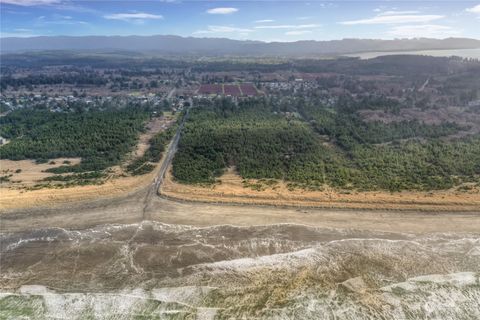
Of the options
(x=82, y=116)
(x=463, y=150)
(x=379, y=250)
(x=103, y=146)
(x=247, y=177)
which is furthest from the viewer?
(x=82, y=116)

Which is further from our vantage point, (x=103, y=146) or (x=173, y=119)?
(x=173, y=119)

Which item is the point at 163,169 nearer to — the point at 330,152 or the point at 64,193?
the point at 64,193

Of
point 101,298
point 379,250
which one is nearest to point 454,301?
point 379,250

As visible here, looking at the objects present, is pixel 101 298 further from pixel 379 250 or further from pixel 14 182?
pixel 14 182

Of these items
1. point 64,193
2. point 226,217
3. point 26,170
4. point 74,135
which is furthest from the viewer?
point 74,135

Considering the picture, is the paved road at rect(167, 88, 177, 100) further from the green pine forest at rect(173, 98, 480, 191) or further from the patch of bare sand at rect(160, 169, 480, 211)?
the patch of bare sand at rect(160, 169, 480, 211)

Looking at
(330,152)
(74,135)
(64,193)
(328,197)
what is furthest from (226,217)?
(74,135)

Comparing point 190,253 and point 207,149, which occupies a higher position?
point 207,149

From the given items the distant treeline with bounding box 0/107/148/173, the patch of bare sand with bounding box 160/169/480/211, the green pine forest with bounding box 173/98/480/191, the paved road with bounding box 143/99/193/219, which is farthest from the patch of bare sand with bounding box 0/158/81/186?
the patch of bare sand with bounding box 160/169/480/211
